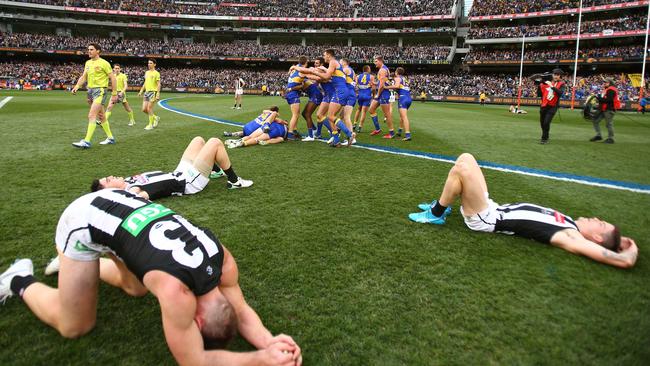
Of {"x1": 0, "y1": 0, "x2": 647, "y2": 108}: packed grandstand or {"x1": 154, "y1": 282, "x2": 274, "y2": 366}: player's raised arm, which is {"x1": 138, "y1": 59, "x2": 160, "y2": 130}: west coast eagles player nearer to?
{"x1": 154, "y1": 282, "x2": 274, "y2": 366}: player's raised arm

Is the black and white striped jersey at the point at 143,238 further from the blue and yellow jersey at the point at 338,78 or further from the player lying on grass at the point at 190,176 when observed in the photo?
the blue and yellow jersey at the point at 338,78

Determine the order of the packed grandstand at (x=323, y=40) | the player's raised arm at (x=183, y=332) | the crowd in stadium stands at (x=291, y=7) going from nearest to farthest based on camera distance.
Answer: the player's raised arm at (x=183, y=332), the packed grandstand at (x=323, y=40), the crowd in stadium stands at (x=291, y=7)

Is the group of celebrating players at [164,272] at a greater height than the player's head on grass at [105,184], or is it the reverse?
the player's head on grass at [105,184]

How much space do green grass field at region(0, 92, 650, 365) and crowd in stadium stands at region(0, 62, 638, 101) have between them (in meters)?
38.2

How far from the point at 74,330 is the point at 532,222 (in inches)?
156

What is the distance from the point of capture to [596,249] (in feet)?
10.8

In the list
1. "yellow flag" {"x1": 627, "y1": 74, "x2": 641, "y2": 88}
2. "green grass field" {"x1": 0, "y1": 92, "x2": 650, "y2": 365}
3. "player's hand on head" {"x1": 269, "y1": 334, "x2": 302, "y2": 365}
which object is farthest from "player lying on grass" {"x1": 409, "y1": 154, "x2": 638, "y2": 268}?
"yellow flag" {"x1": 627, "y1": 74, "x2": 641, "y2": 88}

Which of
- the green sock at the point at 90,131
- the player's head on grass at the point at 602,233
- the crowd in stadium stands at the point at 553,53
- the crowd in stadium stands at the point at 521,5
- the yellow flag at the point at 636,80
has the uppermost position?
the crowd in stadium stands at the point at 521,5

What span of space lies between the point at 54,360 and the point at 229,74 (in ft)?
184

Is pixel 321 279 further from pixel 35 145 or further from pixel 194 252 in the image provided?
pixel 35 145

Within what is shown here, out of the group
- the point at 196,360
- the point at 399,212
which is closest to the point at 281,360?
the point at 196,360

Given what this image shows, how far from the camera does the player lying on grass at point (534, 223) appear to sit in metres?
3.31

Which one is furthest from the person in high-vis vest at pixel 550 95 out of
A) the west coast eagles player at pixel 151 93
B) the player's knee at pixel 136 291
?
the west coast eagles player at pixel 151 93

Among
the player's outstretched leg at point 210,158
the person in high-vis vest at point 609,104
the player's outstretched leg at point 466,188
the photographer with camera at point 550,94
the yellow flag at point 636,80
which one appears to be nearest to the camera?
the player's outstretched leg at point 466,188
